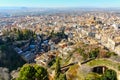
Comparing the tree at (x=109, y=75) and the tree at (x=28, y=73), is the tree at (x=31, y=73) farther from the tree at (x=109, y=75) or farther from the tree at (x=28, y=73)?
the tree at (x=109, y=75)

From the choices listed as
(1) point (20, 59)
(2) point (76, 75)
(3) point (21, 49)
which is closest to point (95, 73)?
(2) point (76, 75)

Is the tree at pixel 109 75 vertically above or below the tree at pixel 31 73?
below

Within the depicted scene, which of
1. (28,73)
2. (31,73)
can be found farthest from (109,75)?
(28,73)

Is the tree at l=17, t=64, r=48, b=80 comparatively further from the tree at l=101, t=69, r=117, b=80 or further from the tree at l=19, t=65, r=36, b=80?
the tree at l=101, t=69, r=117, b=80

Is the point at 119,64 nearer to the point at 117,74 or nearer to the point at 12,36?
the point at 117,74

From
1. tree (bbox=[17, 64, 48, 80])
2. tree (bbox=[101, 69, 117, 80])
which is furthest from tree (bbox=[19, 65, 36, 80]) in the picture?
tree (bbox=[101, 69, 117, 80])

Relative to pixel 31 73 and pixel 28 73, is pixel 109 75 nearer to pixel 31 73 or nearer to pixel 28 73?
pixel 31 73

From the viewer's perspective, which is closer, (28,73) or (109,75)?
(28,73)

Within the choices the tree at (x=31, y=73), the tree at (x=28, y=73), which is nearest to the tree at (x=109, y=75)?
the tree at (x=31, y=73)

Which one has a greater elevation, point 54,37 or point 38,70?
point 38,70

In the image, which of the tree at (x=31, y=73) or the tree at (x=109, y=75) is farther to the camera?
the tree at (x=109, y=75)

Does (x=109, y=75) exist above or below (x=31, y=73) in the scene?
below
